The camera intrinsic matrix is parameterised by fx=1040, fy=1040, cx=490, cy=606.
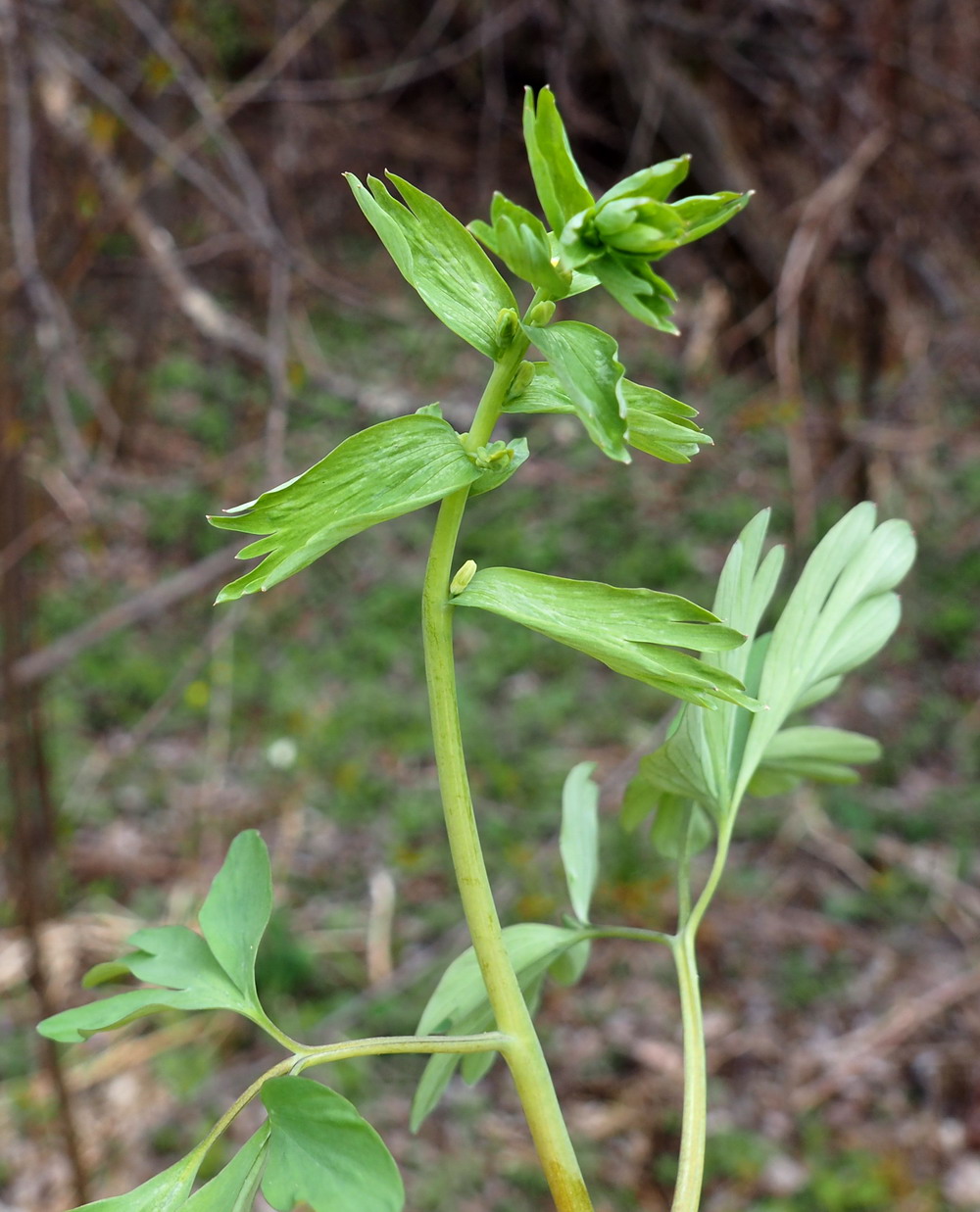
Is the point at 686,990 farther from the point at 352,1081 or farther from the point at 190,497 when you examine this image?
the point at 190,497

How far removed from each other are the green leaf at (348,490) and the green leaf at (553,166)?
0.07 metres

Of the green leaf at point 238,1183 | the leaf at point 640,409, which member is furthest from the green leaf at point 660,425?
the green leaf at point 238,1183

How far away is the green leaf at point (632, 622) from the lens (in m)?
0.30

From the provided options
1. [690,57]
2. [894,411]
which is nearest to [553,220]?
[894,411]

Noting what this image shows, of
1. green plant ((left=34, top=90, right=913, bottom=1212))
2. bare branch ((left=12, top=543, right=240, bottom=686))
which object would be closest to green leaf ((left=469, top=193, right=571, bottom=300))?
green plant ((left=34, top=90, right=913, bottom=1212))

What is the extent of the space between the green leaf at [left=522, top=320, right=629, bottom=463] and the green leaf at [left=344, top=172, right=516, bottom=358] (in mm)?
21

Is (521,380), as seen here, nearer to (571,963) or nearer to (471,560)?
(471,560)

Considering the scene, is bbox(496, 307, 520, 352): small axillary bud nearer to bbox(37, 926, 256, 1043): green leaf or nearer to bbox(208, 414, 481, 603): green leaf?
bbox(208, 414, 481, 603): green leaf

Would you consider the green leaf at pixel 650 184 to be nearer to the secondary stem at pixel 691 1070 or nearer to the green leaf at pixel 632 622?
the green leaf at pixel 632 622

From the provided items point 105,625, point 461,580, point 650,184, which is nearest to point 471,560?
point 461,580

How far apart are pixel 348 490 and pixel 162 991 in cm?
19

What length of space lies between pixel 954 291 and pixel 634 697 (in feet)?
4.03

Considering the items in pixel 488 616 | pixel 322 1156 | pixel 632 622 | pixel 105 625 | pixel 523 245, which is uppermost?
pixel 523 245

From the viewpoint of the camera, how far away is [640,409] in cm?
31
